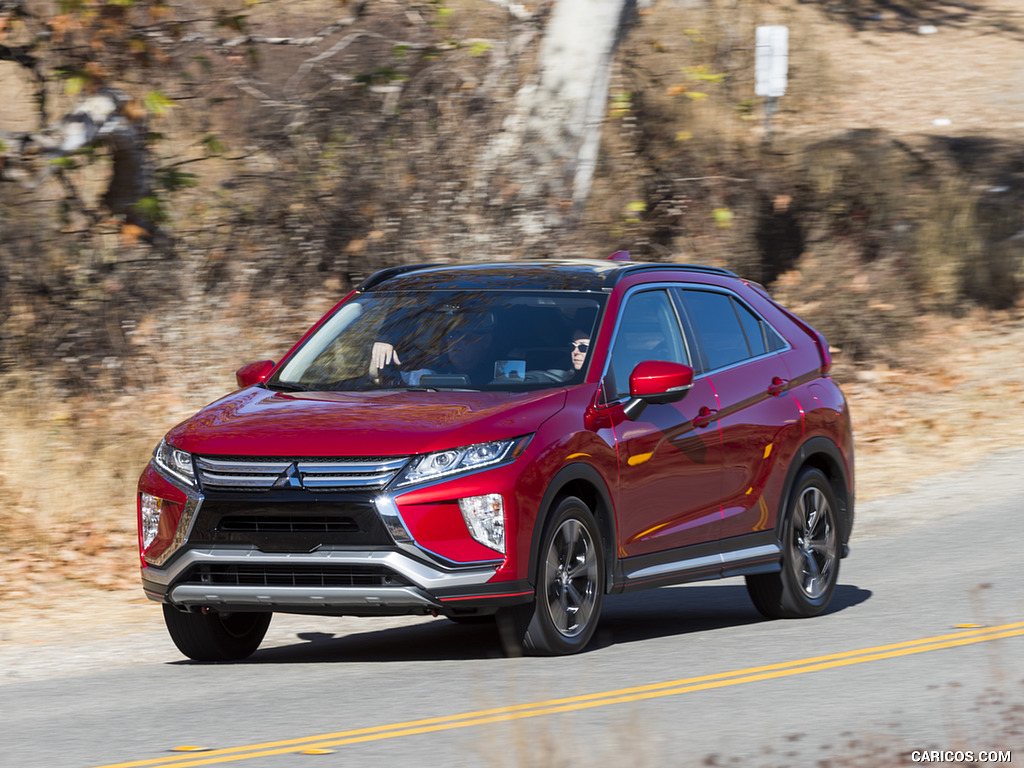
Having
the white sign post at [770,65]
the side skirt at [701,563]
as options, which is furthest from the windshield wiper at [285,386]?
the white sign post at [770,65]

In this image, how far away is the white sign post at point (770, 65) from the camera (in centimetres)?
2142

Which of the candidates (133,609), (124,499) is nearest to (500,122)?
(124,499)

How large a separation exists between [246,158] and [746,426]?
9780 mm

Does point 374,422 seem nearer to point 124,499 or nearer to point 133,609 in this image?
point 133,609

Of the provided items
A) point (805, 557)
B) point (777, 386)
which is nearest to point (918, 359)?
point (805, 557)

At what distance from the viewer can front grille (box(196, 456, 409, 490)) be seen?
287 inches

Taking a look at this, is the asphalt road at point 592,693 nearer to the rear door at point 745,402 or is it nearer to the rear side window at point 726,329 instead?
the rear door at point 745,402

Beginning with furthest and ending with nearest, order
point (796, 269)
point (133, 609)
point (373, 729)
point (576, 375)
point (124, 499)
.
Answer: point (796, 269) < point (124, 499) < point (133, 609) < point (576, 375) < point (373, 729)

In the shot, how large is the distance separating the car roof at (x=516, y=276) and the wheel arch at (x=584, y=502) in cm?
116

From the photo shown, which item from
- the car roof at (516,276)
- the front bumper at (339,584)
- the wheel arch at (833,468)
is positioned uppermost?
the car roof at (516,276)

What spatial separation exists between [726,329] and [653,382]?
1.30 meters

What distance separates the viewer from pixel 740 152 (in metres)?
20.0

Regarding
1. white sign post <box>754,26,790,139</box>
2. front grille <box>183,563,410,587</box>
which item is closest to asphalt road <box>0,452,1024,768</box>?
front grille <box>183,563,410,587</box>

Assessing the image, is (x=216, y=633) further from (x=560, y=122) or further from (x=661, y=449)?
(x=560, y=122)
